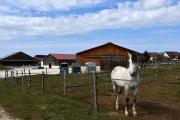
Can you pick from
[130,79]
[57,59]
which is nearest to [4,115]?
[130,79]

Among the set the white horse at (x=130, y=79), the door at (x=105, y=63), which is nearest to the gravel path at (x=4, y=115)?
the white horse at (x=130, y=79)

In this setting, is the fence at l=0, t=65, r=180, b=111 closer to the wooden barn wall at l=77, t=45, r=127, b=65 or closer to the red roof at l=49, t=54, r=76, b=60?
the wooden barn wall at l=77, t=45, r=127, b=65

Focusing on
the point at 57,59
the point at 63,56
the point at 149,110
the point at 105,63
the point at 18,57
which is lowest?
the point at 149,110

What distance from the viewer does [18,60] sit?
120 m

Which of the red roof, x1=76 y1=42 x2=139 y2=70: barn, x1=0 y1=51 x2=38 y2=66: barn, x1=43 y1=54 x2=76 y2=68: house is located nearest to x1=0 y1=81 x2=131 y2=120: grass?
x1=76 y1=42 x2=139 y2=70: barn

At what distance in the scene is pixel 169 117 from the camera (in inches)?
500

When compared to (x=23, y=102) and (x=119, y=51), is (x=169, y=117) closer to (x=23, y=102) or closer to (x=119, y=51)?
(x=23, y=102)

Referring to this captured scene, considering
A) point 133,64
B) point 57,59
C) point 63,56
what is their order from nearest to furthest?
point 133,64 < point 57,59 < point 63,56

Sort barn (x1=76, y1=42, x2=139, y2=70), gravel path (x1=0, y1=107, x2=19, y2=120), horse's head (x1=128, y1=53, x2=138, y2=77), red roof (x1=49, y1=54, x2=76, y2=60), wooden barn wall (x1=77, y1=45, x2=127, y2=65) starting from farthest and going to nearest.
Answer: red roof (x1=49, y1=54, x2=76, y2=60) < wooden barn wall (x1=77, y1=45, x2=127, y2=65) < barn (x1=76, y1=42, x2=139, y2=70) < gravel path (x1=0, y1=107, x2=19, y2=120) < horse's head (x1=128, y1=53, x2=138, y2=77)

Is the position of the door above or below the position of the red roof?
below

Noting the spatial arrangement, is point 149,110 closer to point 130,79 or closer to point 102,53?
point 130,79

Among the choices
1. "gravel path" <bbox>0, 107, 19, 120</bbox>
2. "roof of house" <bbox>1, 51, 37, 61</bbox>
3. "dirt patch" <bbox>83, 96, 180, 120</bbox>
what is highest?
"roof of house" <bbox>1, 51, 37, 61</bbox>

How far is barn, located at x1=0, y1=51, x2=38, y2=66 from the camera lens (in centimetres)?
11938

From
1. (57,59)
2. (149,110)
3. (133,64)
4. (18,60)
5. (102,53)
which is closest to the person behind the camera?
(133,64)
